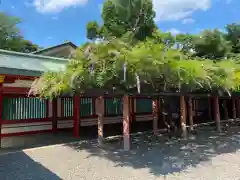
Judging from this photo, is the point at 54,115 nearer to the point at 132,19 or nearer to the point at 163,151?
the point at 132,19

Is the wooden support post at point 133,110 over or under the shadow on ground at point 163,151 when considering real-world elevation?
over

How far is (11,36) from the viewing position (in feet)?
99.6

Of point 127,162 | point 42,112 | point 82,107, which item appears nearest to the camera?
point 127,162

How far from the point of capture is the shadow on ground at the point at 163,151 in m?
6.57

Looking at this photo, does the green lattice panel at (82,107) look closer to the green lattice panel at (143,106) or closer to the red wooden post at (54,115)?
the red wooden post at (54,115)

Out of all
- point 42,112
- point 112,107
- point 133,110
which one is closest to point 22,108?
point 42,112

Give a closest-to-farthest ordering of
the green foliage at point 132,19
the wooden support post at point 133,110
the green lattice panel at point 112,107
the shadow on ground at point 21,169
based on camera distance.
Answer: the shadow on ground at point 21,169 → the green foliage at point 132,19 → the green lattice panel at point 112,107 → the wooden support post at point 133,110

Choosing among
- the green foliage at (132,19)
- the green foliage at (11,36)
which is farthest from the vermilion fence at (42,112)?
the green foliage at (11,36)

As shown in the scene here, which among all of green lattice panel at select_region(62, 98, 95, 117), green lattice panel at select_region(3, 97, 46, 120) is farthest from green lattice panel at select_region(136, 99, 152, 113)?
green lattice panel at select_region(3, 97, 46, 120)

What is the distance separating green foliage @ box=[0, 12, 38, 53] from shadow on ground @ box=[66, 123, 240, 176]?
23.5m

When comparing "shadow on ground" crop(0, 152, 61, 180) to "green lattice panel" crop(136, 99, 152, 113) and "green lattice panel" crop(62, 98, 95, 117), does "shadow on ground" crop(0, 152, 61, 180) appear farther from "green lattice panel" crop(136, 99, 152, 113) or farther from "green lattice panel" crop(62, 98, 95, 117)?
"green lattice panel" crop(136, 99, 152, 113)

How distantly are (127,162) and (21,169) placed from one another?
8.30 ft

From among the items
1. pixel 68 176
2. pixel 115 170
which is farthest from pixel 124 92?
pixel 68 176

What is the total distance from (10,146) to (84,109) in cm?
507
